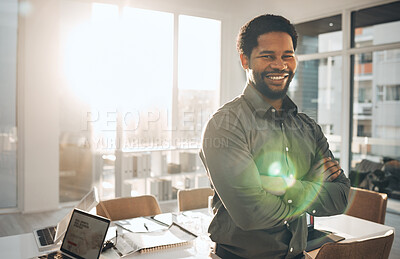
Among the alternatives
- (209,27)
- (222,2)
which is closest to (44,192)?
(209,27)

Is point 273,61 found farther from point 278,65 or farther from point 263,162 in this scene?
point 263,162

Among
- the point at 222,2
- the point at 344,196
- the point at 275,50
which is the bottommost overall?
the point at 344,196

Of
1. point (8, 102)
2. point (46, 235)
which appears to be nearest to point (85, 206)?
point (46, 235)

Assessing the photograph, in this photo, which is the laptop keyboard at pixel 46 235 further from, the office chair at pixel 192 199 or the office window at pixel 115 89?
the office window at pixel 115 89

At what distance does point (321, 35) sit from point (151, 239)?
4769 millimetres

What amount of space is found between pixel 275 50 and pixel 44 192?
530 cm

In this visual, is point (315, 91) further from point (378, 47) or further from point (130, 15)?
point (130, 15)

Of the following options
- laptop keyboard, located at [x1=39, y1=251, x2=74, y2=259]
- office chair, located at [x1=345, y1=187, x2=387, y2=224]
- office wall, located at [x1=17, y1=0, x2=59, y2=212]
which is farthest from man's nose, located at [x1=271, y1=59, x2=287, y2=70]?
office wall, located at [x1=17, y1=0, x2=59, y2=212]

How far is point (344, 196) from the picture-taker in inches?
56.6

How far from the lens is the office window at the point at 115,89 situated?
A: 5.96 m

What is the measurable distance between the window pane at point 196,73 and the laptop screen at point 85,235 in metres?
4.89

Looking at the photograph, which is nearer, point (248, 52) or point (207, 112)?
point (248, 52)

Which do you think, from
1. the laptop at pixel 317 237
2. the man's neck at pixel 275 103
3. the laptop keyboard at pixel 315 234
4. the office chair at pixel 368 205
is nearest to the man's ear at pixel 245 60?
the man's neck at pixel 275 103

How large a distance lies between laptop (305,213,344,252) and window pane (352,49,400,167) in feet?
10.3
